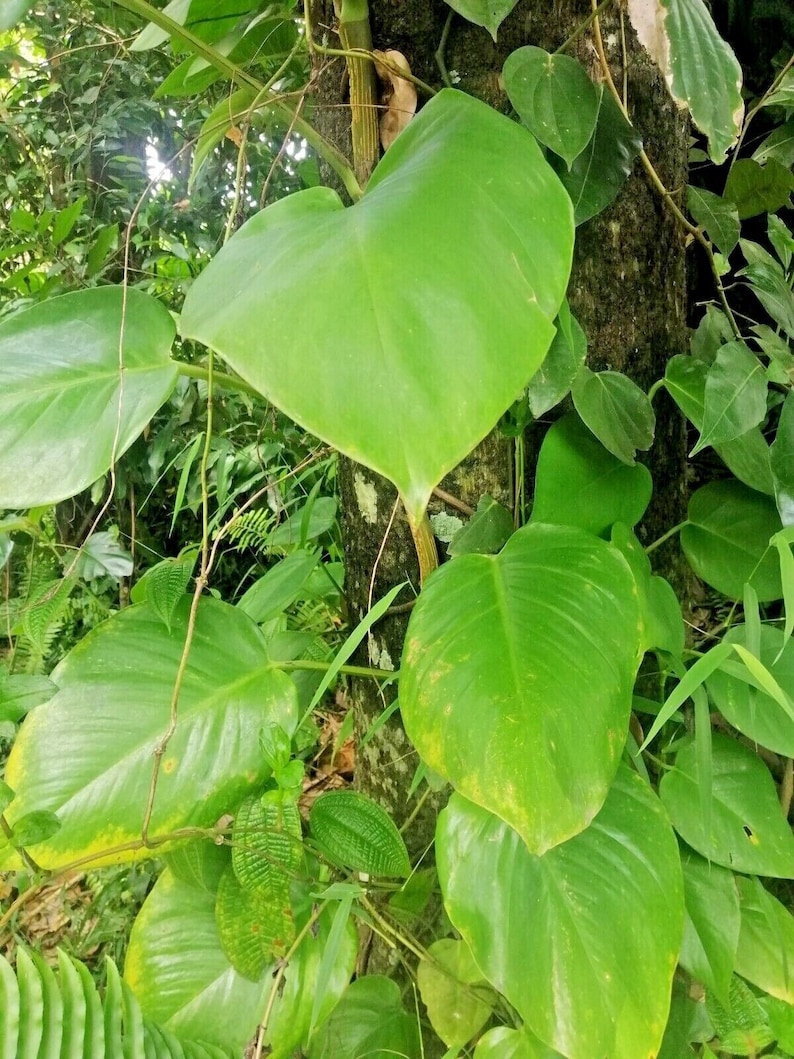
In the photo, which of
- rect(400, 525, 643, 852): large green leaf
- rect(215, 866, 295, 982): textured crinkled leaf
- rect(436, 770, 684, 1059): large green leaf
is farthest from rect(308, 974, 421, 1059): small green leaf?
rect(400, 525, 643, 852): large green leaf

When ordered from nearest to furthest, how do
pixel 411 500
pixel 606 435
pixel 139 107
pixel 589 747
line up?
1. pixel 411 500
2. pixel 589 747
3. pixel 606 435
4. pixel 139 107

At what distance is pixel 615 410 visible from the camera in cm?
56

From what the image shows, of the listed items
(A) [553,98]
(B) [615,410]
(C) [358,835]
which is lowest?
(C) [358,835]

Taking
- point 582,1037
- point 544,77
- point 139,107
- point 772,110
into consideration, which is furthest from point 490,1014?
point 139,107

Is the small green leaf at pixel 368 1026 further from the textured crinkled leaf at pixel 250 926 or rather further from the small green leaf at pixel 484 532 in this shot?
the small green leaf at pixel 484 532

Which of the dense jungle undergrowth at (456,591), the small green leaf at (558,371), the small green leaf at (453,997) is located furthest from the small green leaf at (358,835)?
the small green leaf at (558,371)

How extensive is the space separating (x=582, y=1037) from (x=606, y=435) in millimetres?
432

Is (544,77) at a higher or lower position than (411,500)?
higher

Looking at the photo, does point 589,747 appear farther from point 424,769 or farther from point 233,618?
point 233,618

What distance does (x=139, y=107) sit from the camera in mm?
1580

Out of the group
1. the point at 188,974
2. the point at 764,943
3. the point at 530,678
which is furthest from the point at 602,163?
the point at 188,974

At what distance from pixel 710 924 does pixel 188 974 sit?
47 centimetres

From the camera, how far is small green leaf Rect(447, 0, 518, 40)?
1.48ft

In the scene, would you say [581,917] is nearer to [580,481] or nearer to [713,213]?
[580,481]
